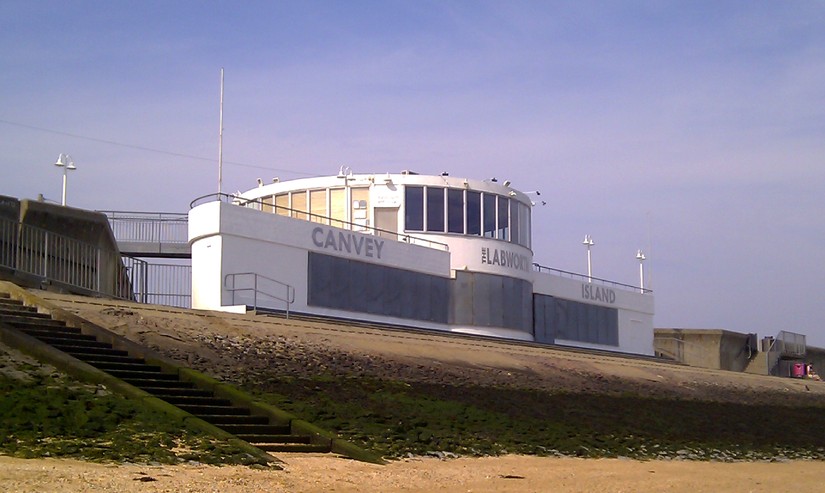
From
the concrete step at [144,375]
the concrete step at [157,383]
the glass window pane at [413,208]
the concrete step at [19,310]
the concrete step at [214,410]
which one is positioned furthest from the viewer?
the glass window pane at [413,208]

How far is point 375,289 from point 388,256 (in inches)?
45.5

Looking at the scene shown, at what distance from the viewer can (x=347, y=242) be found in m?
30.3

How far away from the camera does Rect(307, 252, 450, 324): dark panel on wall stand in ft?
96.3

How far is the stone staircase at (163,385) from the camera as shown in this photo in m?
14.7

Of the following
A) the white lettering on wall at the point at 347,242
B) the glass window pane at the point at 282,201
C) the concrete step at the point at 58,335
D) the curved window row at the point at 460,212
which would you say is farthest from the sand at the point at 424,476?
the glass window pane at the point at 282,201

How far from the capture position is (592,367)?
31.9 meters

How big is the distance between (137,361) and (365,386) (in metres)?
4.78

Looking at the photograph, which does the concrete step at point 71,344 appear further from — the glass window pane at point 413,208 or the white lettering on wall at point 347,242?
the glass window pane at point 413,208

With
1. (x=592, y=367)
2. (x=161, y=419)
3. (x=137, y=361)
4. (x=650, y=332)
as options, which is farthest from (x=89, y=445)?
(x=650, y=332)

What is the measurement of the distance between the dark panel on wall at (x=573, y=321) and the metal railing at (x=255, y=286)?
41.5 ft

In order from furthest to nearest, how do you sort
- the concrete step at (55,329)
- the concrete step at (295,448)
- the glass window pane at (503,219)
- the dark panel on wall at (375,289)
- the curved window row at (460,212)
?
1. the glass window pane at (503,219)
2. the curved window row at (460,212)
3. the dark panel on wall at (375,289)
4. the concrete step at (55,329)
5. the concrete step at (295,448)

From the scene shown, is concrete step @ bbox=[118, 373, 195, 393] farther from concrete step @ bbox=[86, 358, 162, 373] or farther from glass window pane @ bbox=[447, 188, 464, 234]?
glass window pane @ bbox=[447, 188, 464, 234]

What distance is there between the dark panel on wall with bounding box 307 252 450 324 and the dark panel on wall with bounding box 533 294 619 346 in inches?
234

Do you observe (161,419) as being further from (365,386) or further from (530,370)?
(530,370)
